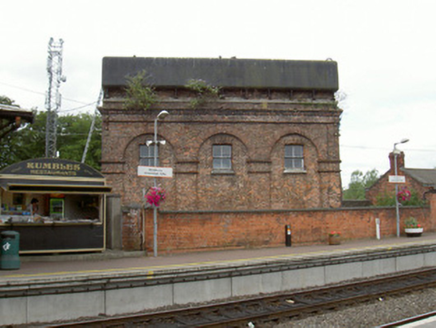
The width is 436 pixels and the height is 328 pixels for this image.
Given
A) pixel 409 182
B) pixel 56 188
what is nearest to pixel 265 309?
pixel 56 188

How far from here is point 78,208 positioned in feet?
55.5

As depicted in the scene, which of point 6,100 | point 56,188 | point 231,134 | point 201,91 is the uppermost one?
point 6,100

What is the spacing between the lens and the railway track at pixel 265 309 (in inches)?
363

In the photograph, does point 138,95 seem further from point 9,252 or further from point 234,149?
point 9,252

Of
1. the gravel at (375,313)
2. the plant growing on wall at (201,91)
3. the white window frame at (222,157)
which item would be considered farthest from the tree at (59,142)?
the gravel at (375,313)

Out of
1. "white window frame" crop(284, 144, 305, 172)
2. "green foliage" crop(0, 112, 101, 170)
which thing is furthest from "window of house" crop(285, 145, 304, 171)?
"green foliage" crop(0, 112, 101, 170)

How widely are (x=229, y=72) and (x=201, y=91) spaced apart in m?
2.36

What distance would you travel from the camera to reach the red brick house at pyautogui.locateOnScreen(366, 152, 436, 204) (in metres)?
28.2

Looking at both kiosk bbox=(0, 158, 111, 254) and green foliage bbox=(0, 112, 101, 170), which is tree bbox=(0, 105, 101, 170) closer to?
green foliage bbox=(0, 112, 101, 170)

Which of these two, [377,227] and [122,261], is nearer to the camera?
[122,261]

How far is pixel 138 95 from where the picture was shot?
22938 millimetres

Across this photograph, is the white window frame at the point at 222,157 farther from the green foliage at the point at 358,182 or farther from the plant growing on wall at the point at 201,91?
the green foliage at the point at 358,182

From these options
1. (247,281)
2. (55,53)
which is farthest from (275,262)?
(55,53)

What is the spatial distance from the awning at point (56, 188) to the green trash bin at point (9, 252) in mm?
1715
